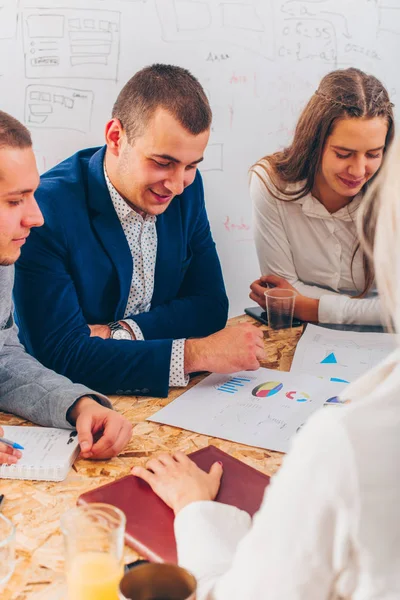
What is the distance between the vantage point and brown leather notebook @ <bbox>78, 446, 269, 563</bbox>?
35.6 inches

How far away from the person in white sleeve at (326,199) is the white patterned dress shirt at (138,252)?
355 mm

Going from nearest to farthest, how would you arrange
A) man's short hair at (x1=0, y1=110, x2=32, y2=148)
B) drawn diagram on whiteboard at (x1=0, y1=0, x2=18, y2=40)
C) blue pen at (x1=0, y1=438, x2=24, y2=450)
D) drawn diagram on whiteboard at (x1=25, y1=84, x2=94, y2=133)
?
blue pen at (x1=0, y1=438, x2=24, y2=450) < man's short hair at (x1=0, y1=110, x2=32, y2=148) < drawn diagram on whiteboard at (x1=0, y1=0, x2=18, y2=40) < drawn diagram on whiteboard at (x1=25, y1=84, x2=94, y2=133)

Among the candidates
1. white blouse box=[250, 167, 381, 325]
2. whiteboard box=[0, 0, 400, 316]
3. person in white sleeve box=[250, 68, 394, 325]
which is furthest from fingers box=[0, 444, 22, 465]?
whiteboard box=[0, 0, 400, 316]

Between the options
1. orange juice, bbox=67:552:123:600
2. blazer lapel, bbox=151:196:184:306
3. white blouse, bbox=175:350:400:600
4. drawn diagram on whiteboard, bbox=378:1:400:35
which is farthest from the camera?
drawn diagram on whiteboard, bbox=378:1:400:35

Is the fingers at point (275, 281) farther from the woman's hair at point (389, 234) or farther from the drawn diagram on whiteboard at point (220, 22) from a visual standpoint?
the woman's hair at point (389, 234)

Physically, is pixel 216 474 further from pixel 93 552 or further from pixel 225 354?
pixel 225 354

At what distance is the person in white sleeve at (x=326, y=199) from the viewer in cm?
203

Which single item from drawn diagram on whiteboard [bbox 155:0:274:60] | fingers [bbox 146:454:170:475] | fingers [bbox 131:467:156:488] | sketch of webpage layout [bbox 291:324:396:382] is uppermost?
drawn diagram on whiteboard [bbox 155:0:274:60]

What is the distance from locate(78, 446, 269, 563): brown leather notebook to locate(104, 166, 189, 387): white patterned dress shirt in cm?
74

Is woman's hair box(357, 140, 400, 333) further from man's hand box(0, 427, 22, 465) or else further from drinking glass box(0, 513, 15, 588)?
man's hand box(0, 427, 22, 465)

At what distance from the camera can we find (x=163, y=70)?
1744mm

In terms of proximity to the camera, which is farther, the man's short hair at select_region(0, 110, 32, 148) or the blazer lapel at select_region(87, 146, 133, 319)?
the blazer lapel at select_region(87, 146, 133, 319)

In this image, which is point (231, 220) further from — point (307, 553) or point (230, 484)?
point (307, 553)

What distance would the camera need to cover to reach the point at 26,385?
4.45 ft
